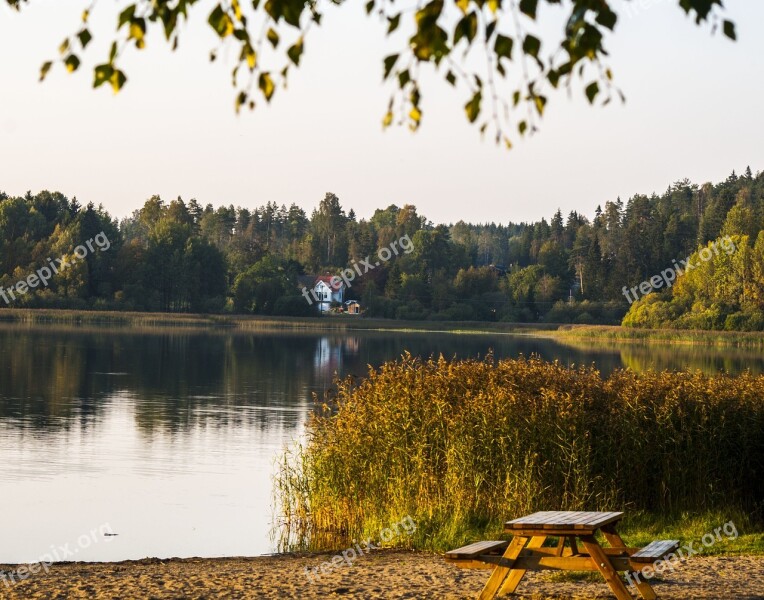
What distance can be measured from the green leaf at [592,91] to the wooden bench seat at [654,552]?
14.4ft

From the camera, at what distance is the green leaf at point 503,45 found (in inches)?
215

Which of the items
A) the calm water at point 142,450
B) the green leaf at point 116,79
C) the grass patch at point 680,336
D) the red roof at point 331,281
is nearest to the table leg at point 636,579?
the green leaf at point 116,79

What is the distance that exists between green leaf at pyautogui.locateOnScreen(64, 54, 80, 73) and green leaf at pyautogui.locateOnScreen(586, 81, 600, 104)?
8.64ft

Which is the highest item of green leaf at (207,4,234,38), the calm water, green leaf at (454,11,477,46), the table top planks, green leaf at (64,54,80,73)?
green leaf at (207,4,234,38)

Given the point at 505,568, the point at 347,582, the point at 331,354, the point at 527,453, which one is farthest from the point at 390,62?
the point at 331,354

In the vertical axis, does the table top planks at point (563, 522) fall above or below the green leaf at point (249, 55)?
below

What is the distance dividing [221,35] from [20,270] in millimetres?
116740

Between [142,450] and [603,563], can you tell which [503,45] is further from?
[142,450]

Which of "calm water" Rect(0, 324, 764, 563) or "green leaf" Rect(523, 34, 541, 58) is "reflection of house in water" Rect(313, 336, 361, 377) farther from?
"green leaf" Rect(523, 34, 541, 58)

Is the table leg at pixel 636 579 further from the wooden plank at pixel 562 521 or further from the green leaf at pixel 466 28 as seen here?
the green leaf at pixel 466 28

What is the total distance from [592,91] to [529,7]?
617mm

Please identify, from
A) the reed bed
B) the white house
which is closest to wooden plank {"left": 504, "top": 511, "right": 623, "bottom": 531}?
the reed bed

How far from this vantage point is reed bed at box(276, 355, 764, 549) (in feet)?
48.2

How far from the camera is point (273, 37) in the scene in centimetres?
602
